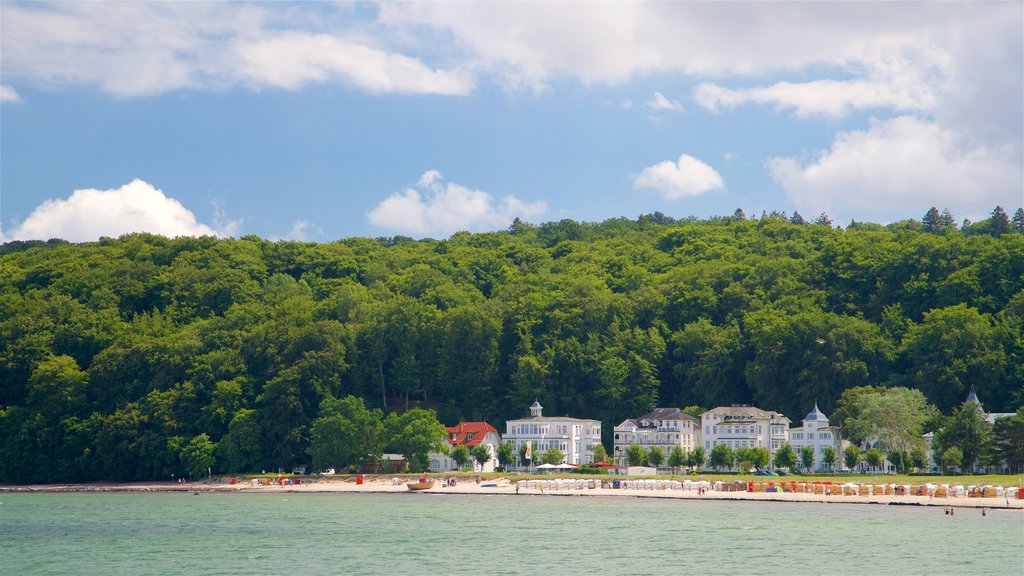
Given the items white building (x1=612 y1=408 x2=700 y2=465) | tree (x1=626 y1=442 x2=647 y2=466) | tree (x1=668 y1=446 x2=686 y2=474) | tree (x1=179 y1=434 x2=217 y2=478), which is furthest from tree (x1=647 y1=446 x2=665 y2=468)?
tree (x1=179 y1=434 x2=217 y2=478)

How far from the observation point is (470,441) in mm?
101438

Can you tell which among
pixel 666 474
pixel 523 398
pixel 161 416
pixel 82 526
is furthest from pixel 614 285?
pixel 82 526

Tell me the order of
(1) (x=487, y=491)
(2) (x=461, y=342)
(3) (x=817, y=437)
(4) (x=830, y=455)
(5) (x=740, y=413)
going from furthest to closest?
(2) (x=461, y=342), (5) (x=740, y=413), (3) (x=817, y=437), (4) (x=830, y=455), (1) (x=487, y=491)

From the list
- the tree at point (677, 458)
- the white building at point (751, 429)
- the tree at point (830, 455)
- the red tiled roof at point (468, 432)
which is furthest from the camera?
the red tiled roof at point (468, 432)

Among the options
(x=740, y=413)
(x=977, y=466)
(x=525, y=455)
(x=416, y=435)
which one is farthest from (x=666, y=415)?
(x=977, y=466)

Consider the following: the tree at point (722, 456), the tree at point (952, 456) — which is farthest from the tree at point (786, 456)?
the tree at point (952, 456)

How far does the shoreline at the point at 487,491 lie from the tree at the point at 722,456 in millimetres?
11554

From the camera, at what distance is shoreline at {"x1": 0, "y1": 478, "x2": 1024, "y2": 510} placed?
227ft

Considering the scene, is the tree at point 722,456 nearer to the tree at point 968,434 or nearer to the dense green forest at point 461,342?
the dense green forest at point 461,342

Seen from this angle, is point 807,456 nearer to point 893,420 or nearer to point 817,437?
point 817,437

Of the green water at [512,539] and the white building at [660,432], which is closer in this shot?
the green water at [512,539]

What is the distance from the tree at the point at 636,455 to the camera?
96.7 metres

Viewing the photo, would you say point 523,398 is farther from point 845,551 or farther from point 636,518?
point 845,551

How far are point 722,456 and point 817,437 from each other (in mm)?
8764
